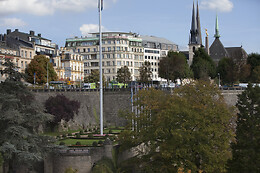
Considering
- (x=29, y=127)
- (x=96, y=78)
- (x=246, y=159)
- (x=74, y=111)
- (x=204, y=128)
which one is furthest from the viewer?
(x=96, y=78)

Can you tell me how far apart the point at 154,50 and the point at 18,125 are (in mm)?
114800

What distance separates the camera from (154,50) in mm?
161250

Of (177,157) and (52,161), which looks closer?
(177,157)

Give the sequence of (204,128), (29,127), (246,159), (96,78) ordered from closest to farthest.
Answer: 1. (246,159)
2. (204,128)
3. (29,127)
4. (96,78)

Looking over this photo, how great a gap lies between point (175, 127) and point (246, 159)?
8207 mm

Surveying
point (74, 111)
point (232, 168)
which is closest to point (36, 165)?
point (232, 168)

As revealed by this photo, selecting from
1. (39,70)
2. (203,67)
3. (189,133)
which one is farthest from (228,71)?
(189,133)

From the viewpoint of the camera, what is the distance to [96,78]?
126125 millimetres

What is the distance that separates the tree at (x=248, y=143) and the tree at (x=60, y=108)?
37179 mm

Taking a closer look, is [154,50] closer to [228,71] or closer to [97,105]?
[228,71]

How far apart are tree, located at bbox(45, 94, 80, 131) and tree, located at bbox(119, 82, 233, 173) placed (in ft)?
87.0

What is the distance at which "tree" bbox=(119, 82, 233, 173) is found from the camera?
45812 mm

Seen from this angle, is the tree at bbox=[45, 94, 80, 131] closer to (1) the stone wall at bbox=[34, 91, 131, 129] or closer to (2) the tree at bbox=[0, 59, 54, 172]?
(1) the stone wall at bbox=[34, 91, 131, 129]

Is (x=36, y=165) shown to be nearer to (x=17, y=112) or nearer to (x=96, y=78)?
(x=17, y=112)
